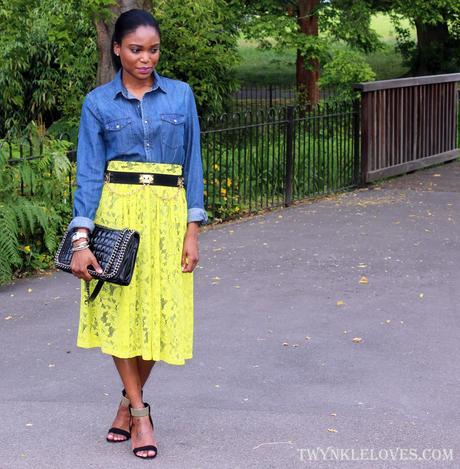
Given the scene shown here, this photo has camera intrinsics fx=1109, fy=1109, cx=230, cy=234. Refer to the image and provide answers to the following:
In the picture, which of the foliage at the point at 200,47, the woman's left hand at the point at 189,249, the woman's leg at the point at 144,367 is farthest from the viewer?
the foliage at the point at 200,47

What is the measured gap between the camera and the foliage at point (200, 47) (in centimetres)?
1547

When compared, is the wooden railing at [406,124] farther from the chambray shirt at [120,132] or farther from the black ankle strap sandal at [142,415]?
the black ankle strap sandal at [142,415]

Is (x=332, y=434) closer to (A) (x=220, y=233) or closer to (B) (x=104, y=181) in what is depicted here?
(B) (x=104, y=181)

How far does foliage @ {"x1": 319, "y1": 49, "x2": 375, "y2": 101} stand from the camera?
15.9 metres

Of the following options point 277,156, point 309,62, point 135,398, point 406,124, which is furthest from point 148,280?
point 309,62

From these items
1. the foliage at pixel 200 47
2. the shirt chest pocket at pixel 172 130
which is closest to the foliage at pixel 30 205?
the shirt chest pocket at pixel 172 130

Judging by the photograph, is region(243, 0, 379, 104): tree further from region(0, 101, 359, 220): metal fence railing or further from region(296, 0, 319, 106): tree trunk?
region(0, 101, 359, 220): metal fence railing

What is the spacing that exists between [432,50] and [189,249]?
2503 cm

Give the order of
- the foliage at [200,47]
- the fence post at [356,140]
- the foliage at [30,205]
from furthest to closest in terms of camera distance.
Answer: the foliage at [200,47], the fence post at [356,140], the foliage at [30,205]

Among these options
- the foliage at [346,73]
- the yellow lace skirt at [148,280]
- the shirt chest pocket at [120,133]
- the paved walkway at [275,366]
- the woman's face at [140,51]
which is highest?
the woman's face at [140,51]

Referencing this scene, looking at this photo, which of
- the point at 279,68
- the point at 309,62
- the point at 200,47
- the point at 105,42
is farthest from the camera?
the point at 279,68

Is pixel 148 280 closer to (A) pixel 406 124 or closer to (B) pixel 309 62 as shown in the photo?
(A) pixel 406 124

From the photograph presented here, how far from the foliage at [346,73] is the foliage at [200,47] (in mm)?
1739

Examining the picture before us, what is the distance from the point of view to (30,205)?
28.7ft
